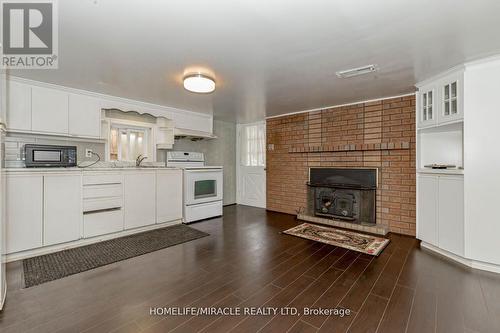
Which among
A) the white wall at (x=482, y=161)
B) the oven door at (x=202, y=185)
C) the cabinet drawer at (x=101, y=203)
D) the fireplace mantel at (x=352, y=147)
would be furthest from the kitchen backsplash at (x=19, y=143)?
the white wall at (x=482, y=161)

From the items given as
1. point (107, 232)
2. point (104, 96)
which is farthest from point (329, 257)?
point (104, 96)

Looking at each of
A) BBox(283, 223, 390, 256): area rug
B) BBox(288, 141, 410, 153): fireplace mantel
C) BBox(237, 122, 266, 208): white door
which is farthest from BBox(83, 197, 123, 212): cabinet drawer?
BBox(288, 141, 410, 153): fireplace mantel

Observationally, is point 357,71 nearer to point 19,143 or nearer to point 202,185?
point 202,185

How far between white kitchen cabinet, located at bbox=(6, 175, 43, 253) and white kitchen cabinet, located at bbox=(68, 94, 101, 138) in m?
0.92

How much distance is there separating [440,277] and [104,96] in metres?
5.17

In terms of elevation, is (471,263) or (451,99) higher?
(451,99)

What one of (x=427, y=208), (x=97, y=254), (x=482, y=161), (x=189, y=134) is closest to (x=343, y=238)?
(x=427, y=208)

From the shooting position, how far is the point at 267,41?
2090 millimetres

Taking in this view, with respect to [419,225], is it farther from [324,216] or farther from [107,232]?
[107,232]

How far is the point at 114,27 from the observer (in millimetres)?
1874

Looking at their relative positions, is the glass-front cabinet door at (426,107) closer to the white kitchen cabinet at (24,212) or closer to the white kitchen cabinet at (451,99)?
the white kitchen cabinet at (451,99)

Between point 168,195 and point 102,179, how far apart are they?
1.14m

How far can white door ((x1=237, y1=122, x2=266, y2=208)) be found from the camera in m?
5.98

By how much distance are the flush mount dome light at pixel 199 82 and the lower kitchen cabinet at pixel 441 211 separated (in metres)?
3.28
